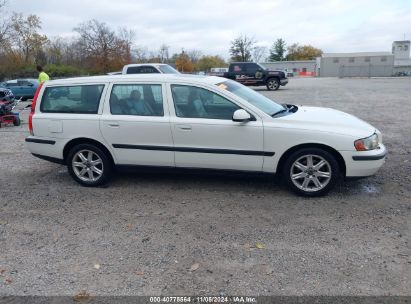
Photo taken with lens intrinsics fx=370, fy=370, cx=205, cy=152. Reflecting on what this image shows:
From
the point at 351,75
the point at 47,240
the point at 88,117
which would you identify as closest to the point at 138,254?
the point at 47,240

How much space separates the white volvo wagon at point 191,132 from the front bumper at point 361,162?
0.04 feet

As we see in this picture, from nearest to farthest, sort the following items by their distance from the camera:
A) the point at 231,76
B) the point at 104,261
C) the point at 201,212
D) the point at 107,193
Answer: the point at 104,261 → the point at 201,212 → the point at 107,193 → the point at 231,76

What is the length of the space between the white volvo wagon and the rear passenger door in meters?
0.01

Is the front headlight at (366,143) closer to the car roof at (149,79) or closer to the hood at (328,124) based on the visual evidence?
the hood at (328,124)

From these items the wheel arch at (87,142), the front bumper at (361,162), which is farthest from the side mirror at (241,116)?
the wheel arch at (87,142)

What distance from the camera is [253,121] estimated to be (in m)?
4.74

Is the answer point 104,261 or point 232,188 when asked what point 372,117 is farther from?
point 104,261

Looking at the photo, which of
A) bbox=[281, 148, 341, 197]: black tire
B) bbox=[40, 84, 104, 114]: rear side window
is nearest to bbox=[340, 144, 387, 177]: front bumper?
bbox=[281, 148, 341, 197]: black tire

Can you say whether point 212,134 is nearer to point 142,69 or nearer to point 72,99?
point 72,99

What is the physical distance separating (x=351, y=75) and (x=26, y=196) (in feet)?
194

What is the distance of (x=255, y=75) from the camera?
24.8m

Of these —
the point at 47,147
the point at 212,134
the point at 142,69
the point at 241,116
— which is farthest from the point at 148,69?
the point at 241,116

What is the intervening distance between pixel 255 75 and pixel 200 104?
20671 millimetres

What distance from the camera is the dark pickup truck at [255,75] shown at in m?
24.8
